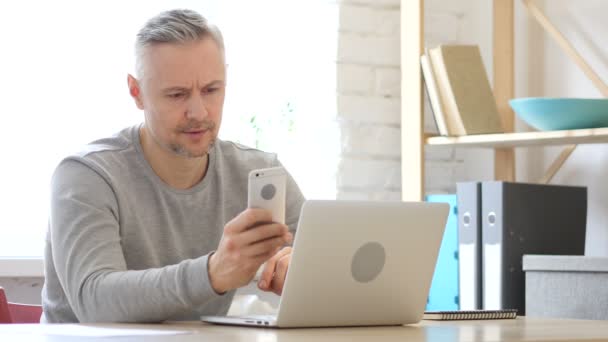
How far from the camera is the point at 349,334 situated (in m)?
1.35

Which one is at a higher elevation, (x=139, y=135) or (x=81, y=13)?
(x=81, y=13)

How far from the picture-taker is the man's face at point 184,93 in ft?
5.93

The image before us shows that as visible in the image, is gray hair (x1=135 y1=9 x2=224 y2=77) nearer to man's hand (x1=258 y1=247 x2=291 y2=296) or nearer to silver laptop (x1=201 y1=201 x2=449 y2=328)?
man's hand (x1=258 y1=247 x2=291 y2=296)

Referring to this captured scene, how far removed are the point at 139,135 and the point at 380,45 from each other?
1.20 meters

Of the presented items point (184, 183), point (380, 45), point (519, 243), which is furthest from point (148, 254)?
point (380, 45)

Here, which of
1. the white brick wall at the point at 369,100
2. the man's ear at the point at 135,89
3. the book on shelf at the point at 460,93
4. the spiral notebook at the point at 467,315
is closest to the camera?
the spiral notebook at the point at 467,315

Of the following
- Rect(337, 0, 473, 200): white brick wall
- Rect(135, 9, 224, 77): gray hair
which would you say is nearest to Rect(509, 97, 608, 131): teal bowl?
Rect(337, 0, 473, 200): white brick wall

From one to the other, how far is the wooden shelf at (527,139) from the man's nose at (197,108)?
3.42 ft

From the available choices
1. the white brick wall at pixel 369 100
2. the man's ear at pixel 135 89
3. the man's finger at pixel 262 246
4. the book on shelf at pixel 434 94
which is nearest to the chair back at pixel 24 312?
the man's ear at pixel 135 89

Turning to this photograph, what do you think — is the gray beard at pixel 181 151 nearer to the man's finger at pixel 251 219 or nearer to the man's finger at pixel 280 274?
the man's finger at pixel 280 274

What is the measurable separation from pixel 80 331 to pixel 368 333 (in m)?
0.38

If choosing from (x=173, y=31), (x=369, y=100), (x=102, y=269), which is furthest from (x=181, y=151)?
(x=369, y=100)

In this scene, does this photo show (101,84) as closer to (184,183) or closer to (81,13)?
(81,13)

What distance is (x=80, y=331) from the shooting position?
4.29 feet
